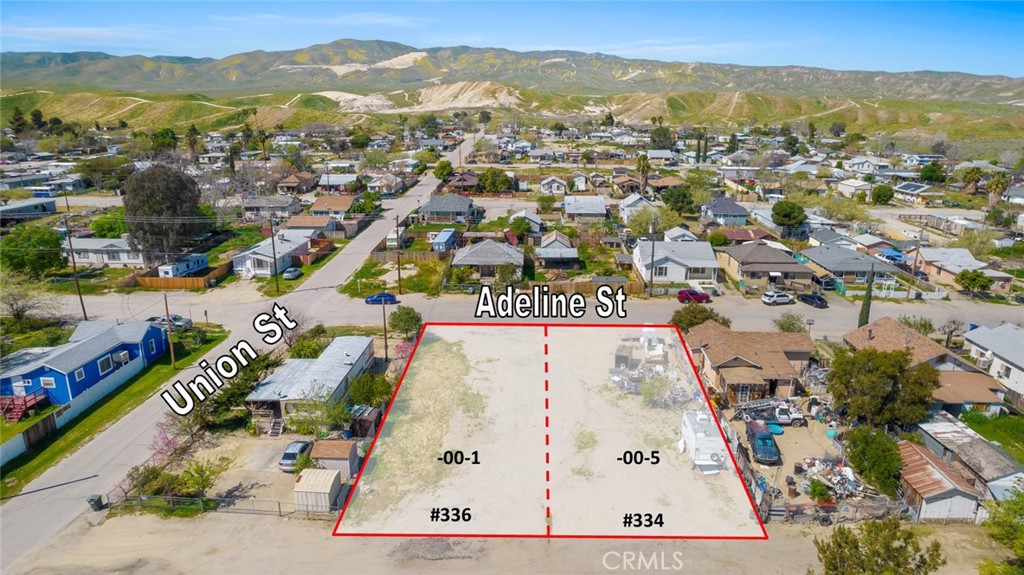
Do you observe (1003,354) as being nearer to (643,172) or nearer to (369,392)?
(369,392)

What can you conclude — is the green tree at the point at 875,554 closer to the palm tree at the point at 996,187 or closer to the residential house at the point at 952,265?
the residential house at the point at 952,265

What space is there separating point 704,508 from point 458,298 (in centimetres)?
2139

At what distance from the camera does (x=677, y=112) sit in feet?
573

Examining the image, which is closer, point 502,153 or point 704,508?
point 704,508

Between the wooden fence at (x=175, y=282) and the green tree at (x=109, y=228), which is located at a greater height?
the green tree at (x=109, y=228)

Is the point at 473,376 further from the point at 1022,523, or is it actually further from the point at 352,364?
the point at 1022,523

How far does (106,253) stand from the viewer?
1547 inches

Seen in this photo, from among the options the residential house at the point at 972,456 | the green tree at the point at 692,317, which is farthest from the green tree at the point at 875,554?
the green tree at the point at 692,317

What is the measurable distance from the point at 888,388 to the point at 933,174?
6984 centimetres

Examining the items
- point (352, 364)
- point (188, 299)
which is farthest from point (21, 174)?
point (352, 364)

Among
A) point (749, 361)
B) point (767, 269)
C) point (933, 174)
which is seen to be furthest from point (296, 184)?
point (933, 174)

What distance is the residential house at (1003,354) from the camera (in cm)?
2248

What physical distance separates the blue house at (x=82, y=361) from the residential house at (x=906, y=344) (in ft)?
99.6

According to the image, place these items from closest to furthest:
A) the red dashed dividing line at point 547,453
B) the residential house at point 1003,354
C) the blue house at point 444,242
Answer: the red dashed dividing line at point 547,453 → the residential house at point 1003,354 → the blue house at point 444,242
